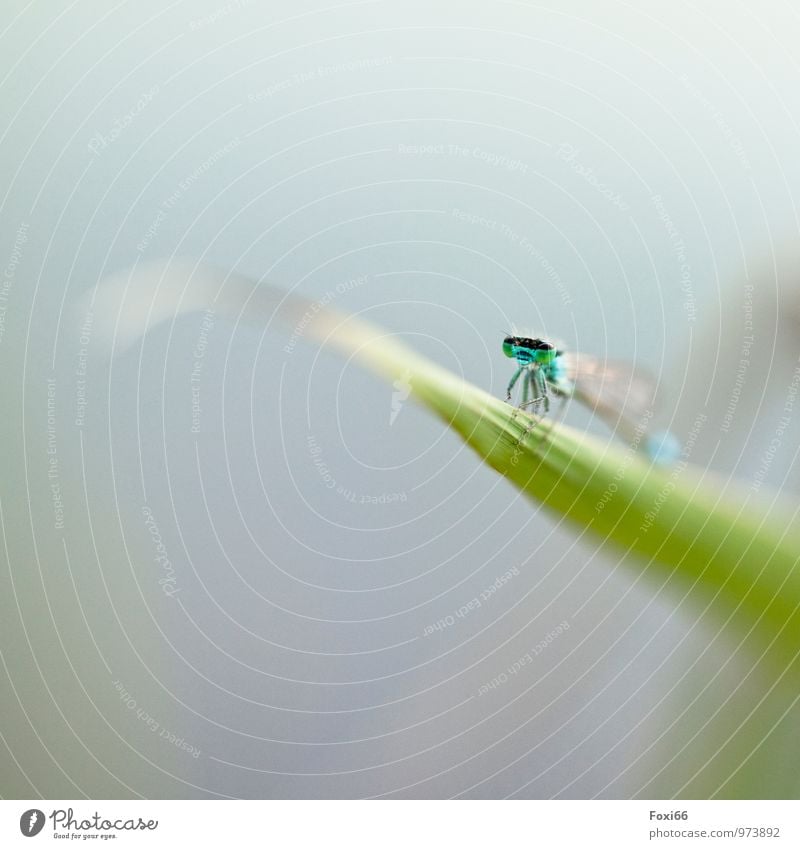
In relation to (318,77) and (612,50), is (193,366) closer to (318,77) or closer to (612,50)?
(318,77)

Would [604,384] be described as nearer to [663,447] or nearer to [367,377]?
[663,447]

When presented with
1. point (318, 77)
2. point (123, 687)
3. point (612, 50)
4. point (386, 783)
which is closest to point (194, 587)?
point (123, 687)

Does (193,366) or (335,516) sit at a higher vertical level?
(193,366)
